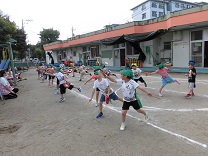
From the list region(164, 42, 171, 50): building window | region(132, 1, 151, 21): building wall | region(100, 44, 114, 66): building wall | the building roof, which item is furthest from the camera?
region(132, 1, 151, 21): building wall

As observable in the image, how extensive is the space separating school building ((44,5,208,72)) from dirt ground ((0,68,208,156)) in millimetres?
9302

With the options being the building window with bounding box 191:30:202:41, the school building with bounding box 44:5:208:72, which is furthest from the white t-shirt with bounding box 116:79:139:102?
the building window with bounding box 191:30:202:41

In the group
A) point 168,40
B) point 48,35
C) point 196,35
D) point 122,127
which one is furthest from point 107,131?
point 48,35

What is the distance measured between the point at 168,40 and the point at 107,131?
1542 cm

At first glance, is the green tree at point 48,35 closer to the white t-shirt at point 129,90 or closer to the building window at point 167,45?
the building window at point 167,45

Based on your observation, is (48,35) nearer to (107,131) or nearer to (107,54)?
(107,54)

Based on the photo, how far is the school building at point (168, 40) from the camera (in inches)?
565

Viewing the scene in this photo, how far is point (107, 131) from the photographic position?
450 centimetres

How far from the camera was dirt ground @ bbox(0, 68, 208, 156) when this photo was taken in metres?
3.62

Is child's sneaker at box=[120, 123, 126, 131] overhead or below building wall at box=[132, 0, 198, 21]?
below

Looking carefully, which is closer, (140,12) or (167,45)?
(167,45)

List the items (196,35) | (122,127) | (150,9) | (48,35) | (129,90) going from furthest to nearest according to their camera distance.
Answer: (150,9), (48,35), (196,35), (122,127), (129,90)

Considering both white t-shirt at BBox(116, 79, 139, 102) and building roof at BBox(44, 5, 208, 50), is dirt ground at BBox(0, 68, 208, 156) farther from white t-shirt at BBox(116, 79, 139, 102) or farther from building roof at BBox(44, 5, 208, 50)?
building roof at BBox(44, 5, 208, 50)

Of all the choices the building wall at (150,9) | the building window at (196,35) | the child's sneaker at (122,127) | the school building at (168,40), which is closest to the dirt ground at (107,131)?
the child's sneaker at (122,127)
